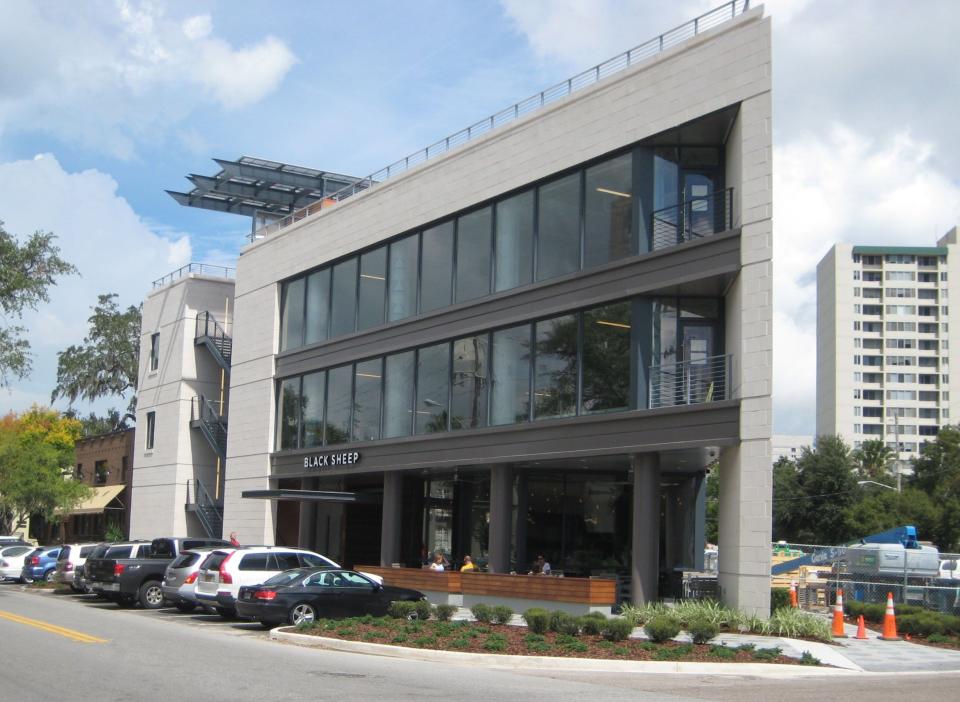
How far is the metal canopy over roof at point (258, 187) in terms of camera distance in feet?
167

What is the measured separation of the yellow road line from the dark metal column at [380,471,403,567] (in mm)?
12493

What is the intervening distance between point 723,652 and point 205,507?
34.6 metres

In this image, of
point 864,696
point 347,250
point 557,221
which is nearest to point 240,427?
point 347,250

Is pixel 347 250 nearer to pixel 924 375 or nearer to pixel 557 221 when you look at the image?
pixel 557 221

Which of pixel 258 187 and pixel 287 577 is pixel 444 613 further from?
pixel 258 187

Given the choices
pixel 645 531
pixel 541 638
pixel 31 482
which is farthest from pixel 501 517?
pixel 31 482

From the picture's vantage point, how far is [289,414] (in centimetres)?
4009

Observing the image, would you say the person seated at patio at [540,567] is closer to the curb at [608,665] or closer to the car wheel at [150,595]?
the car wheel at [150,595]

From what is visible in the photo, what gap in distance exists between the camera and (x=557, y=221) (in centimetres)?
2844

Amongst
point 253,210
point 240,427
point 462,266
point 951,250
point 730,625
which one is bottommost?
point 730,625

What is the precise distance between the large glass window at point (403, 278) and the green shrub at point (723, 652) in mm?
18121

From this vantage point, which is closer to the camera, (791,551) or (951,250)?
(791,551)

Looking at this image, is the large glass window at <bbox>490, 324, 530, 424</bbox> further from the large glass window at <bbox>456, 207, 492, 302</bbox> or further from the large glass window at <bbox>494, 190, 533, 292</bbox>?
the large glass window at <bbox>456, 207, 492, 302</bbox>

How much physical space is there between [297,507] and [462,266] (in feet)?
48.1
